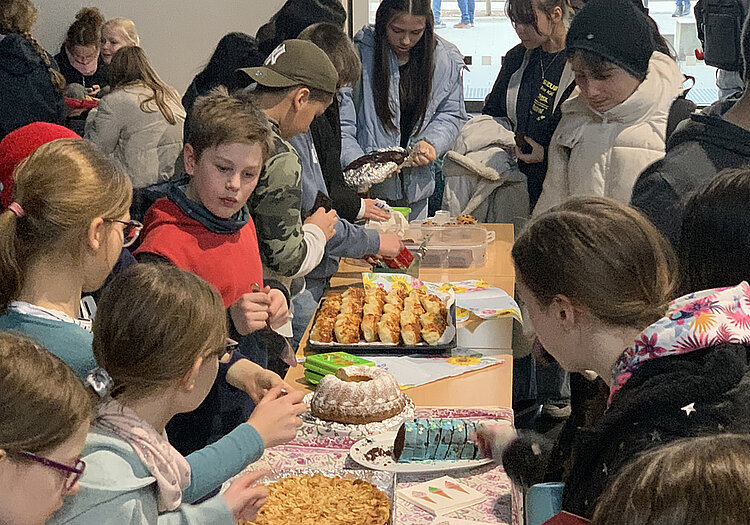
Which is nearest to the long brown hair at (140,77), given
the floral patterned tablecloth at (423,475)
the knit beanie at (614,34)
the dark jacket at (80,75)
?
the knit beanie at (614,34)

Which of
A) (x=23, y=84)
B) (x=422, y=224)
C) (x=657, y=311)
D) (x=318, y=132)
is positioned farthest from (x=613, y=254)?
(x=23, y=84)

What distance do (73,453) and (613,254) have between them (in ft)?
2.83

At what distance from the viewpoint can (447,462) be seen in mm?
1943

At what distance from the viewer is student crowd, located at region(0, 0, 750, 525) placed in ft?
4.06

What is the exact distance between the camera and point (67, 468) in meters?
1.24

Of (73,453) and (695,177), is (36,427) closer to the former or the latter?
(73,453)

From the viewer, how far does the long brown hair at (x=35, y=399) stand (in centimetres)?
119

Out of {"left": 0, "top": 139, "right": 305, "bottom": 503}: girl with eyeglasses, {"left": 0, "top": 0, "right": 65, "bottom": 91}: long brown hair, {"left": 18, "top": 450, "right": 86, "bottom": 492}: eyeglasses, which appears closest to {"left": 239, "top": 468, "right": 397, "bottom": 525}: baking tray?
{"left": 0, "top": 139, "right": 305, "bottom": 503}: girl with eyeglasses

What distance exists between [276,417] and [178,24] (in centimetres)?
585

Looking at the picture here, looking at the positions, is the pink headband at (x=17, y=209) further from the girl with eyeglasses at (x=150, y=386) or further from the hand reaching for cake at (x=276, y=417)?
the hand reaching for cake at (x=276, y=417)

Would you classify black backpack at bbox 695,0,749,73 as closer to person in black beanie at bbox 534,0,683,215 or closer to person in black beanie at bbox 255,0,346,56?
person in black beanie at bbox 534,0,683,215

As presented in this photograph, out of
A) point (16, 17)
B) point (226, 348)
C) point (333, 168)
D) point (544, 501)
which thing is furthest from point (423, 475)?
point (16, 17)

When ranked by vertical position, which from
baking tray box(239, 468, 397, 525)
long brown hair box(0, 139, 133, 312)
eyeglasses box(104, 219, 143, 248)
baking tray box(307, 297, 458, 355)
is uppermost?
long brown hair box(0, 139, 133, 312)

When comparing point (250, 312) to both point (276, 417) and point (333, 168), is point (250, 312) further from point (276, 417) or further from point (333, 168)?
point (333, 168)
